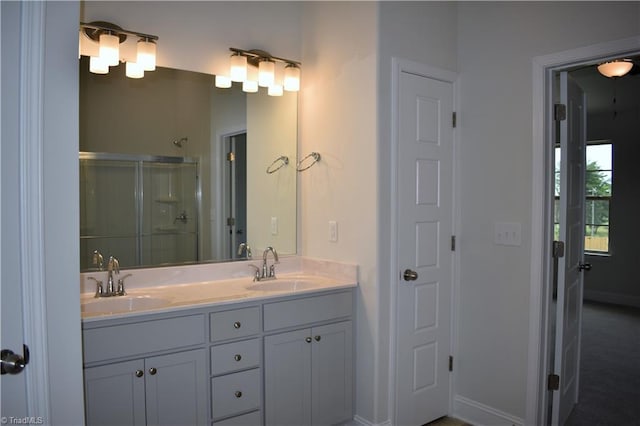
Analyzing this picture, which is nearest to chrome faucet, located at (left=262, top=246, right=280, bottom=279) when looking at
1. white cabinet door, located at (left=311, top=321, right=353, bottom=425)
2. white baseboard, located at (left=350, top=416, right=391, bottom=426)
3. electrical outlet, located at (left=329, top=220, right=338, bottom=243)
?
electrical outlet, located at (left=329, top=220, right=338, bottom=243)

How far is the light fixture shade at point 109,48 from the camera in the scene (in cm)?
224

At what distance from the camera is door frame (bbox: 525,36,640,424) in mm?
2398

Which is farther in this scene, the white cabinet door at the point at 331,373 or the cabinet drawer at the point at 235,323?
the white cabinet door at the point at 331,373

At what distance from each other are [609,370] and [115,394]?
11.9ft

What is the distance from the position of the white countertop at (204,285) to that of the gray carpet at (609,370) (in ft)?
5.58

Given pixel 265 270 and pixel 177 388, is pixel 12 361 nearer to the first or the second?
pixel 177 388

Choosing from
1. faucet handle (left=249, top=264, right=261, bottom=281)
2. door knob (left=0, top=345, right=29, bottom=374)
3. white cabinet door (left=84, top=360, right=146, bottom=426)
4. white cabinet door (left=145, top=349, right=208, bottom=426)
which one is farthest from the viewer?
faucet handle (left=249, top=264, right=261, bottom=281)

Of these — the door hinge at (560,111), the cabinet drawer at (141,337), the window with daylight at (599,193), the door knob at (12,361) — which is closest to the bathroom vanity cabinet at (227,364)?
the cabinet drawer at (141,337)

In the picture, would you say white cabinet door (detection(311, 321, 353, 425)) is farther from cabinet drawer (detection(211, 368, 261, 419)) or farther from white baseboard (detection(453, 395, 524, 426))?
white baseboard (detection(453, 395, 524, 426))

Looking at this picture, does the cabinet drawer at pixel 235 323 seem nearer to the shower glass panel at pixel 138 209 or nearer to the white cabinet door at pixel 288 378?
the white cabinet door at pixel 288 378

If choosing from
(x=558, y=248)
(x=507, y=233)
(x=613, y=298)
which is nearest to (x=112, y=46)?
(x=507, y=233)

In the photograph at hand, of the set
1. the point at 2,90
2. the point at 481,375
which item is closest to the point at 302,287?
the point at 481,375

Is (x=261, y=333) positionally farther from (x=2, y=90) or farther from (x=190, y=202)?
(x=2, y=90)

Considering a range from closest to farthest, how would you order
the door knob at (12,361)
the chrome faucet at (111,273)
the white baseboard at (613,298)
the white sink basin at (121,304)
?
the door knob at (12,361)
the white sink basin at (121,304)
the chrome faucet at (111,273)
the white baseboard at (613,298)
